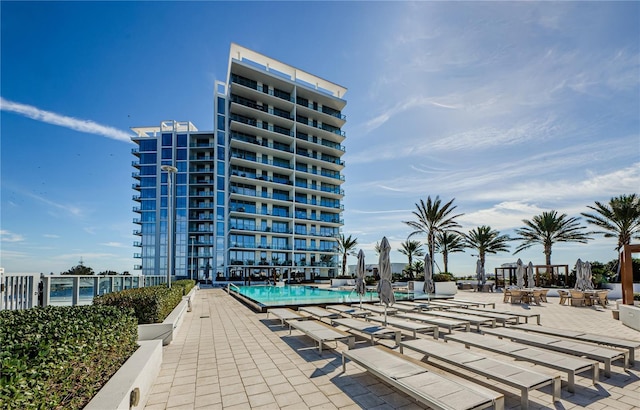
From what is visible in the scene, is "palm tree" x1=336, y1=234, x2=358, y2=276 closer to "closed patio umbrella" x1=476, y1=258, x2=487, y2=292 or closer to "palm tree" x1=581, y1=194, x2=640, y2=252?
"closed patio umbrella" x1=476, y1=258, x2=487, y2=292

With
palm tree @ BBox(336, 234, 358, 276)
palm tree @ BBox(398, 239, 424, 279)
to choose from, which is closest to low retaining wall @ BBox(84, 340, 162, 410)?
palm tree @ BBox(398, 239, 424, 279)

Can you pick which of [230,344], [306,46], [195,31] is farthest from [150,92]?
[230,344]

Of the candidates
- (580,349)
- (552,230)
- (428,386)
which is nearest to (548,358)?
(580,349)

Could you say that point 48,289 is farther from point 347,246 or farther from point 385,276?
point 347,246

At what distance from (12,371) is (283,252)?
4405 centimetres

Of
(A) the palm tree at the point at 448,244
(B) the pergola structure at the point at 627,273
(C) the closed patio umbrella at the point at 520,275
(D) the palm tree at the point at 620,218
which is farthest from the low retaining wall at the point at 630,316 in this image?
(A) the palm tree at the point at 448,244

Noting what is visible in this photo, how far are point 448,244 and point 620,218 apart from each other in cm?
1417

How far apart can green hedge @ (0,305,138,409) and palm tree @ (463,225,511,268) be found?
33075 mm

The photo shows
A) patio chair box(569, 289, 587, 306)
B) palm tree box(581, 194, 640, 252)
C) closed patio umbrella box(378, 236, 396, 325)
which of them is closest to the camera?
closed patio umbrella box(378, 236, 396, 325)

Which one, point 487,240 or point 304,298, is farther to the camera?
point 487,240

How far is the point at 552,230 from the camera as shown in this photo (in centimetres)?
2780

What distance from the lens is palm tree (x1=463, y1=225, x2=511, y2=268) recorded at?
1267 inches

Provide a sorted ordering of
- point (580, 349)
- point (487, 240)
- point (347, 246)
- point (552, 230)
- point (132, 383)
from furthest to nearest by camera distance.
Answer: point (347, 246), point (487, 240), point (552, 230), point (580, 349), point (132, 383)

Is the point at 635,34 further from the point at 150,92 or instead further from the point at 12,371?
the point at 150,92
